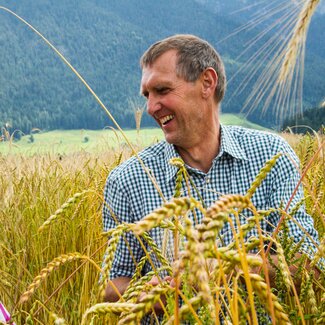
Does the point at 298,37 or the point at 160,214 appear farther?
the point at 298,37

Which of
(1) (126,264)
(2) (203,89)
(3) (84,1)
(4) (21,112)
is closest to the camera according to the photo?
(1) (126,264)

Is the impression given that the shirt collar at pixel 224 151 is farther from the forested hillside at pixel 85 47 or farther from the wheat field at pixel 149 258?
the forested hillside at pixel 85 47

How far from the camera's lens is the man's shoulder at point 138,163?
179cm

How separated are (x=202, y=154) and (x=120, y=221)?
342mm

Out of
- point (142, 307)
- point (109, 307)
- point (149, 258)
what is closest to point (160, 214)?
point (142, 307)

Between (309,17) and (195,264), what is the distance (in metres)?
0.60

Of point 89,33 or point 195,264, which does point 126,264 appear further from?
point 89,33

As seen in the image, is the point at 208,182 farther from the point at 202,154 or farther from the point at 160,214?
Answer: the point at 160,214

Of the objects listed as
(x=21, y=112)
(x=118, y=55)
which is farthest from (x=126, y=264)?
(x=118, y=55)

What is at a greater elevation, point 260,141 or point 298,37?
point 298,37

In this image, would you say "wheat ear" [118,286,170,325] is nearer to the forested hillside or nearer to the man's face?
the man's face

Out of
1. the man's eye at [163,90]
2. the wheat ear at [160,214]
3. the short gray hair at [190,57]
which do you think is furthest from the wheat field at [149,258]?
the short gray hair at [190,57]

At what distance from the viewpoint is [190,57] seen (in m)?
1.87

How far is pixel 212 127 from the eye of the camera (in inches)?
72.1
